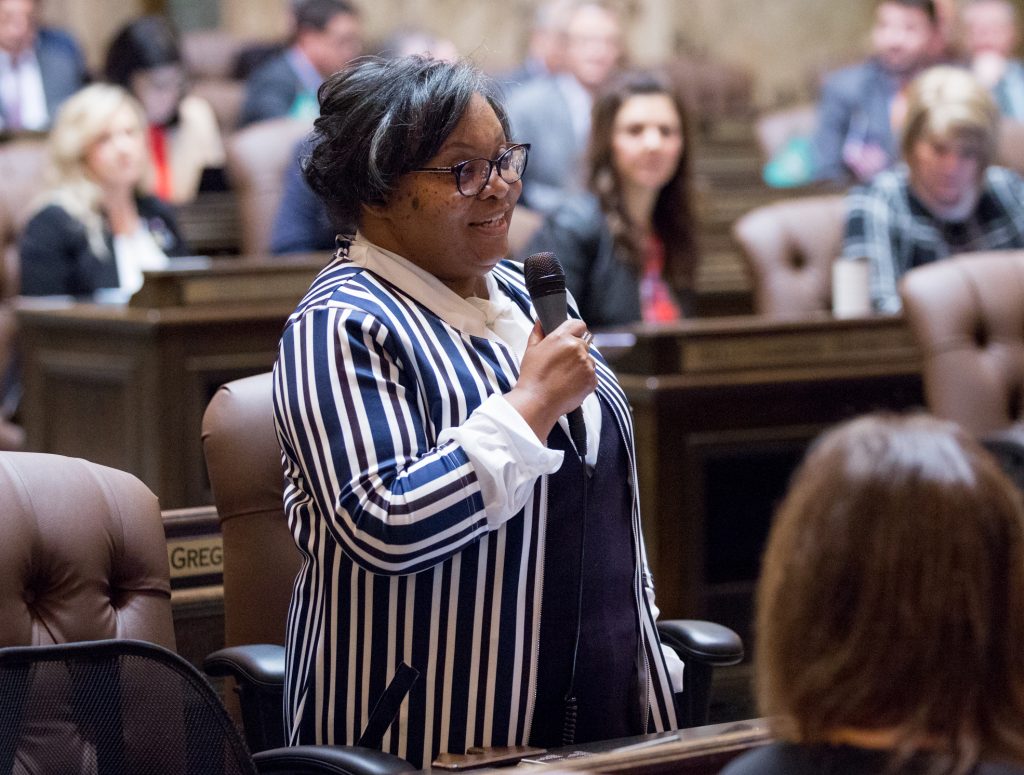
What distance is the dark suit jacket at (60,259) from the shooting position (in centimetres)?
438

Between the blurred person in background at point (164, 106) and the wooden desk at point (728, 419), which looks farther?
the blurred person in background at point (164, 106)

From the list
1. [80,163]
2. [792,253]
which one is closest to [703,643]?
[792,253]

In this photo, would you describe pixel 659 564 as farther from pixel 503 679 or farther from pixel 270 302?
pixel 503 679

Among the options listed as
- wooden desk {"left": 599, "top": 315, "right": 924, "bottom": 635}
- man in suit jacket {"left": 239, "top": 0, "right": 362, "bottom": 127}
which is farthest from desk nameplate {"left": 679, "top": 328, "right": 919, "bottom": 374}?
man in suit jacket {"left": 239, "top": 0, "right": 362, "bottom": 127}

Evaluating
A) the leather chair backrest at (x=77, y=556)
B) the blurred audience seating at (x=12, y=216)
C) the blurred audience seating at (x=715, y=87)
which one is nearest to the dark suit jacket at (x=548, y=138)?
the blurred audience seating at (x=12, y=216)

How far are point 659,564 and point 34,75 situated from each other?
341 centimetres

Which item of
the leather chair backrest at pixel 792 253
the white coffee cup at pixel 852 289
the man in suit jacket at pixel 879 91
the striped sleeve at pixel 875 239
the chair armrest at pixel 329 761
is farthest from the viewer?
the man in suit jacket at pixel 879 91

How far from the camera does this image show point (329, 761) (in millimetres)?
1611

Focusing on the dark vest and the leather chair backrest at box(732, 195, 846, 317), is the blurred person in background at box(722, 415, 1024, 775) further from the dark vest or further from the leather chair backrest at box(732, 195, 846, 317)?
the leather chair backrest at box(732, 195, 846, 317)

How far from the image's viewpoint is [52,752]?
1.60m

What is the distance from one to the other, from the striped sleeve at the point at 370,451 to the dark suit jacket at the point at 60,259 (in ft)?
9.42

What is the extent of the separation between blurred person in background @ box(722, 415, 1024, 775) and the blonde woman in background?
11.7ft

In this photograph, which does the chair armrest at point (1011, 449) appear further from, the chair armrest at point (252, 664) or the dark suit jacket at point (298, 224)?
the dark suit jacket at point (298, 224)

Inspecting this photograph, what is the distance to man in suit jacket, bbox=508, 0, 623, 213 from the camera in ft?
17.0
